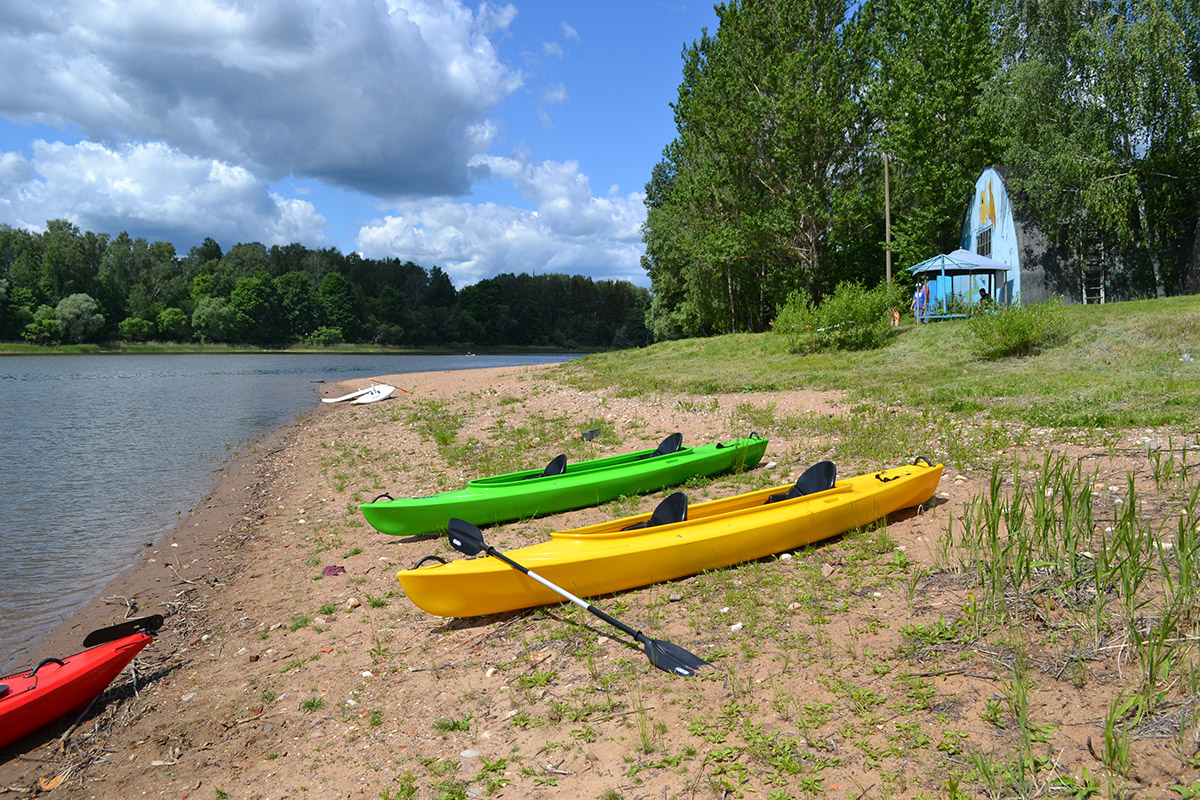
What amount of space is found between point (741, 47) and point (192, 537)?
29237 millimetres

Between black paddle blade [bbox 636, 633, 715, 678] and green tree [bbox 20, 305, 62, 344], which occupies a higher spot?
green tree [bbox 20, 305, 62, 344]

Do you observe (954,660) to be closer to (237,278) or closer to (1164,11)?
(1164,11)

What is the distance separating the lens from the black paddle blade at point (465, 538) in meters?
5.77

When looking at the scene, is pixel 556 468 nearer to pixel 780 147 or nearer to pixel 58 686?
pixel 58 686

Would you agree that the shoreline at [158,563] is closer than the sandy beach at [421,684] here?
No

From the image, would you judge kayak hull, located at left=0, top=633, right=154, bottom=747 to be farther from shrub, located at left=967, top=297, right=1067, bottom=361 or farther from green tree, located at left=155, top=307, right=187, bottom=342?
green tree, located at left=155, top=307, right=187, bottom=342

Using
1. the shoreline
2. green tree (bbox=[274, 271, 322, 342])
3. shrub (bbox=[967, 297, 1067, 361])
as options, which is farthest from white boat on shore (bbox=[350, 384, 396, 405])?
green tree (bbox=[274, 271, 322, 342])

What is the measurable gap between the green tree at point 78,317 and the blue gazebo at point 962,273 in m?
78.9

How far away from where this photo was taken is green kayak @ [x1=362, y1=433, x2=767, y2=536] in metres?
7.81

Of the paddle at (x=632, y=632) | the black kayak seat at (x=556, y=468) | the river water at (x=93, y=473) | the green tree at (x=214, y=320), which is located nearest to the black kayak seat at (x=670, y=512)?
the paddle at (x=632, y=632)

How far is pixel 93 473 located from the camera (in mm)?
13461

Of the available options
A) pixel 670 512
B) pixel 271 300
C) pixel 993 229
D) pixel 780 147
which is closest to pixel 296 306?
pixel 271 300

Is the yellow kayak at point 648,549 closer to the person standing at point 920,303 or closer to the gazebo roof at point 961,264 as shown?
the gazebo roof at point 961,264

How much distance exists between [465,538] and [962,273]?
25644 millimetres
